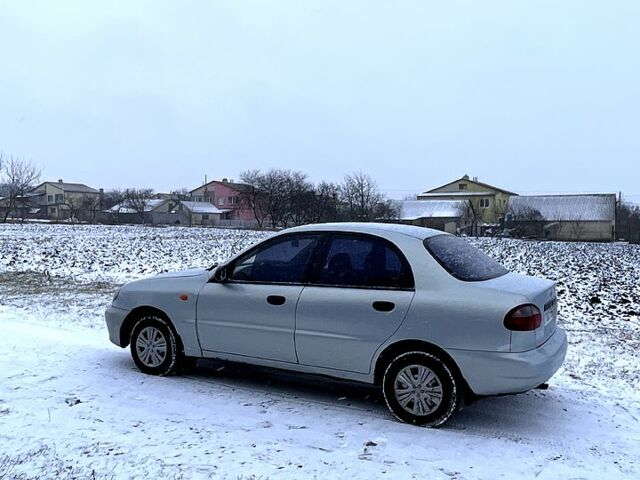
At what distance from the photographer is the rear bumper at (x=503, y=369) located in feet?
14.3

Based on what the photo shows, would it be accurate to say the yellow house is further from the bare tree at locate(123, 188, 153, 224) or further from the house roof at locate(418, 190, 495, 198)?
the bare tree at locate(123, 188, 153, 224)

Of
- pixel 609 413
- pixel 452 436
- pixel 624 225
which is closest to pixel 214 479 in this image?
pixel 452 436

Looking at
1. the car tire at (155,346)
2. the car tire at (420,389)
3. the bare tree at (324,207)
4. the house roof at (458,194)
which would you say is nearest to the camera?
the car tire at (420,389)

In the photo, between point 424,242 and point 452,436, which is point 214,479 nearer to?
point 452,436

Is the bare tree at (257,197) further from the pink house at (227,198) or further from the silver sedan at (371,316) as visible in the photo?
the silver sedan at (371,316)

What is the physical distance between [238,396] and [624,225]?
74323 mm

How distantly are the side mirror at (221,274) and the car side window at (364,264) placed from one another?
1029 mm

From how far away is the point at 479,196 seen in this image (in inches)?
3162

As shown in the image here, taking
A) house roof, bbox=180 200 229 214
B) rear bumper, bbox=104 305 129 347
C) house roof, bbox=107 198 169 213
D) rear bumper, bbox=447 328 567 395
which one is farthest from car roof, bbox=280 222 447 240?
house roof, bbox=180 200 229 214

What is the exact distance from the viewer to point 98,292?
1177 centimetres

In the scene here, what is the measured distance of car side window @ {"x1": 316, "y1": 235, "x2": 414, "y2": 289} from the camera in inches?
191

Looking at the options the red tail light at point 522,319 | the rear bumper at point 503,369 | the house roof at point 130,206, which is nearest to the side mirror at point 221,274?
the rear bumper at point 503,369

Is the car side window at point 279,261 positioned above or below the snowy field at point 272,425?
above

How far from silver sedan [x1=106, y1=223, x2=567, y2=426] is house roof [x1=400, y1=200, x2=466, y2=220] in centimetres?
6488
